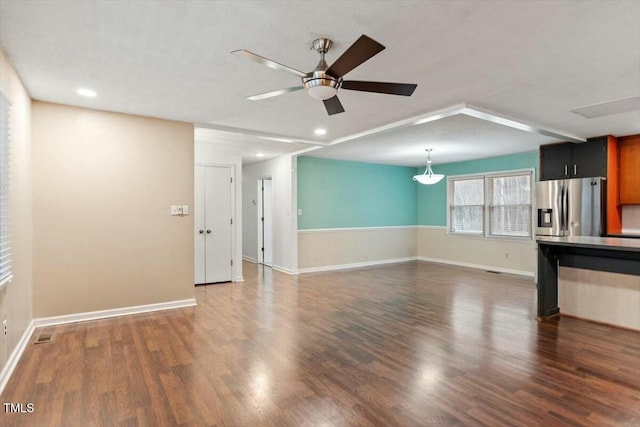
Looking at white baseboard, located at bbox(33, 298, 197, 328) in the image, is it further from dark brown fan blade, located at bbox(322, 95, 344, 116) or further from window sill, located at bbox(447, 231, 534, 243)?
window sill, located at bbox(447, 231, 534, 243)

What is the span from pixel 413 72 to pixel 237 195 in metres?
4.13

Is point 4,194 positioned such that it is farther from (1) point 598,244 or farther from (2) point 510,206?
(2) point 510,206

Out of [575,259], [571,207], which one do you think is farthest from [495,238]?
[575,259]

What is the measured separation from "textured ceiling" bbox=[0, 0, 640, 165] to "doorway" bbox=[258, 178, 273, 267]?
3872 mm

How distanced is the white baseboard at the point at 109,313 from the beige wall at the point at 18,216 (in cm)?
19

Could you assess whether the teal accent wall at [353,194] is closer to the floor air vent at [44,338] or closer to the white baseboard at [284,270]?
the white baseboard at [284,270]

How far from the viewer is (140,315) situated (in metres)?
4.23

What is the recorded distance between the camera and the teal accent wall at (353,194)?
750cm

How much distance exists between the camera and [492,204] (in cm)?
762

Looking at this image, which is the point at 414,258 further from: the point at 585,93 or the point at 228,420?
the point at 228,420

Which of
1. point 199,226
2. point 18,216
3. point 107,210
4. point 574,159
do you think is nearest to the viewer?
point 18,216

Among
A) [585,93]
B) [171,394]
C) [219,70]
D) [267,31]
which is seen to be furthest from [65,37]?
[585,93]

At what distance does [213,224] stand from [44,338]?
295cm

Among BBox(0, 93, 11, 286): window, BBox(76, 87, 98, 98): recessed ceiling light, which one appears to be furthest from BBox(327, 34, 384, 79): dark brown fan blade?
BBox(76, 87, 98, 98): recessed ceiling light
